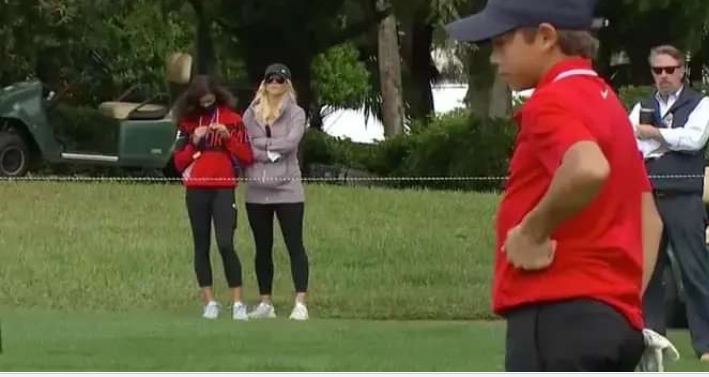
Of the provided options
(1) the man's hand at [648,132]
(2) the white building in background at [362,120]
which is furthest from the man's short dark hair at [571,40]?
(2) the white building in background at [362,120]

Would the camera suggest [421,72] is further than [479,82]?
Yes

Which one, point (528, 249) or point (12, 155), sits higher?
point (528, 249)

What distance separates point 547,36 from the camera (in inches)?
199

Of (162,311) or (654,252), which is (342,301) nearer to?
(162,311)

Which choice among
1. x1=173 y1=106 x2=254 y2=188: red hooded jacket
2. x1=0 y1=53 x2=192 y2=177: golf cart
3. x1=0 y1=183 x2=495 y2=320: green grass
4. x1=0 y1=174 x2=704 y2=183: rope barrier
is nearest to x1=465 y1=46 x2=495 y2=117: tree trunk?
x1=0 y1=174 x2=704 y2=183: rope barrier

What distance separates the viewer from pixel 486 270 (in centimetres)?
1656

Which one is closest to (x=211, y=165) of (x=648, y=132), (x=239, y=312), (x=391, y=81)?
(x=239, y=312)

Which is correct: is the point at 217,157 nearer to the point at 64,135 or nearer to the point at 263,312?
the point at 263,312

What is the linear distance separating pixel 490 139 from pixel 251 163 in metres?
12.7

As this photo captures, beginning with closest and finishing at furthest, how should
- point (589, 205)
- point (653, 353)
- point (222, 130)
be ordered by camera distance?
point (589, 205), point (653, 353), point (222, 130)

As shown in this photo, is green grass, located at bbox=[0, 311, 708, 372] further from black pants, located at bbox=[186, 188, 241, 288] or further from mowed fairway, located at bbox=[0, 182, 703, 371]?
black pants, located at bbox=[186, 188, 241, 288]

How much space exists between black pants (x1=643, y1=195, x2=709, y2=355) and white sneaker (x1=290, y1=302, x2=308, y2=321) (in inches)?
130

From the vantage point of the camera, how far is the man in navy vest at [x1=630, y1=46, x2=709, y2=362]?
10500mm

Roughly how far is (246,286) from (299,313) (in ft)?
8.02
